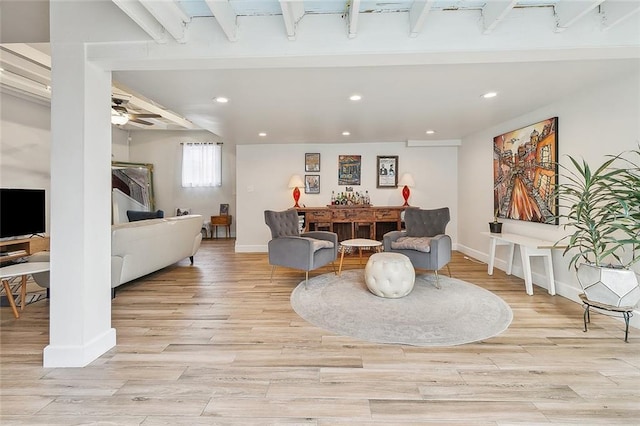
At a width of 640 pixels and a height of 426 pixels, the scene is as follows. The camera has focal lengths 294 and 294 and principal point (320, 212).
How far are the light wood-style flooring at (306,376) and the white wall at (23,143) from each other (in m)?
3.44

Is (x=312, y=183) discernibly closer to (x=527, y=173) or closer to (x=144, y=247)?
(x=144, y=247)

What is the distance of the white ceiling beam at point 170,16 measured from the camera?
1682mm

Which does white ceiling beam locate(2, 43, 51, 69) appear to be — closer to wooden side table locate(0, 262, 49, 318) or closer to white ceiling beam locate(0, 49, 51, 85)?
white ceiling beam locate(0, 49, 51, 85)

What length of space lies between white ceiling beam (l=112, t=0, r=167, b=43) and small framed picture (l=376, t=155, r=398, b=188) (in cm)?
→ 473

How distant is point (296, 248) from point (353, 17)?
8.45ft

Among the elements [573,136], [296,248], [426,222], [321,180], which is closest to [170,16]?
[296,248]

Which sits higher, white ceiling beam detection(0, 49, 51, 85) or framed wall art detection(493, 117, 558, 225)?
white ceiling beam detection(0, 49, 51, 85)

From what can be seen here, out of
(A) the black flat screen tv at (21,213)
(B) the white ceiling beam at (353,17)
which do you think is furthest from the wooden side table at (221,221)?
(B) the white ceiling beam at (353,17)

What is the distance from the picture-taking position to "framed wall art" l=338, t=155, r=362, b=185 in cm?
619

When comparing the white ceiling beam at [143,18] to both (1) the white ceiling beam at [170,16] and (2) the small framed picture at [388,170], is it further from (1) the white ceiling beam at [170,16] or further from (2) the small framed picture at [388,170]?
(2) the small framed picture at [388,170]

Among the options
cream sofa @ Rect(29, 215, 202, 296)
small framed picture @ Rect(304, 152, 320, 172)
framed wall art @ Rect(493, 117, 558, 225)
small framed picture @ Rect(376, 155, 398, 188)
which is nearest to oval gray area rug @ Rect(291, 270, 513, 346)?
framed wall art @ Rect(493, 117, 558, 225)

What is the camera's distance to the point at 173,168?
8148 millimetres

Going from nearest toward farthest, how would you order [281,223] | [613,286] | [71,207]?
[71,207] < [613,286] < [281,223]

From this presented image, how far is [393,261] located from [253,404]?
207cm
